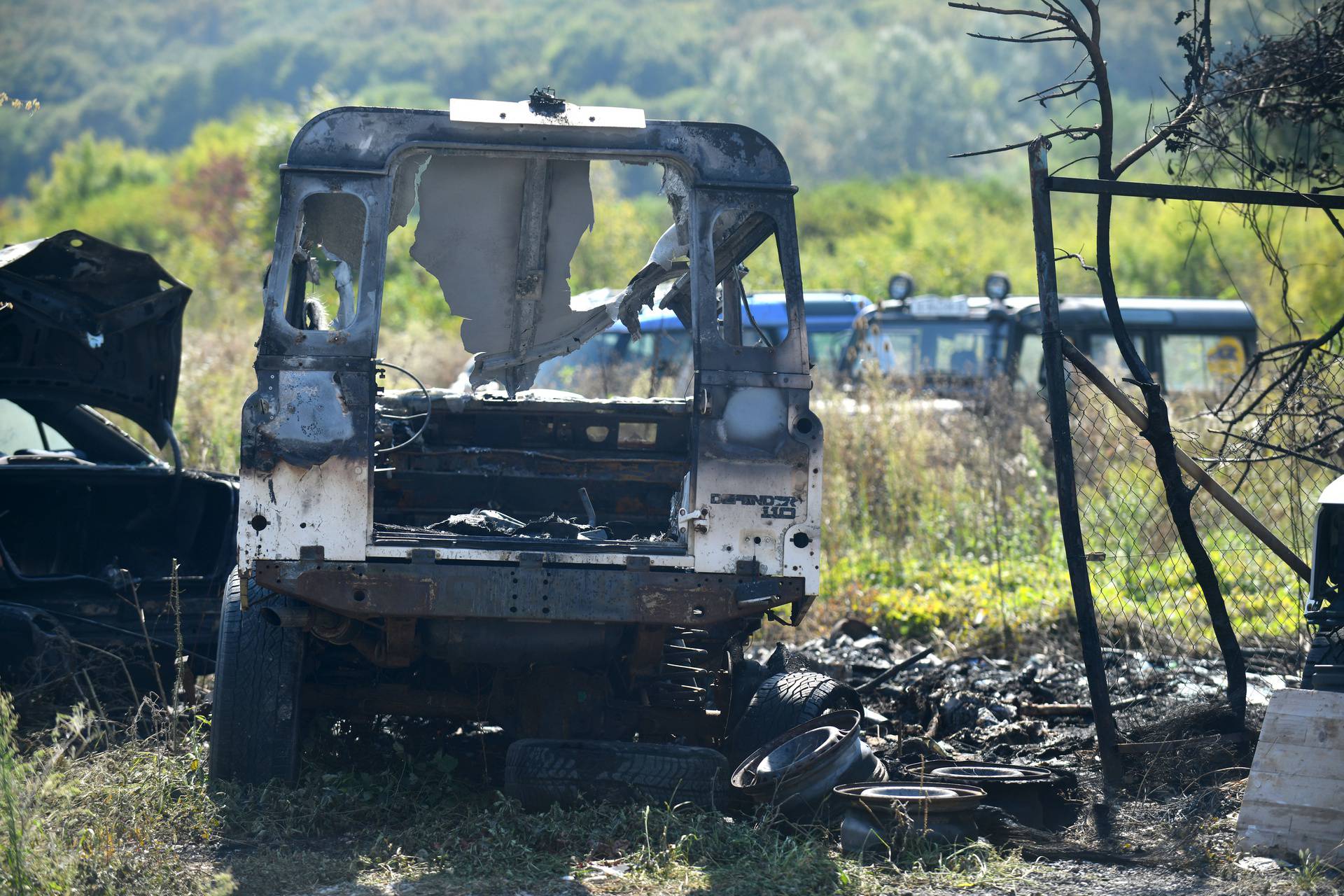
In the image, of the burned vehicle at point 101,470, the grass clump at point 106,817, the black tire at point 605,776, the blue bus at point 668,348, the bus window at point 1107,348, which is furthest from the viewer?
the bus window at point 1107,348

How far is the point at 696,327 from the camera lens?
17.0 feet

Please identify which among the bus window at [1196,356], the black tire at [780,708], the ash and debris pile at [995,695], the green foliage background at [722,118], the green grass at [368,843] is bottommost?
the green grass at [368,843]

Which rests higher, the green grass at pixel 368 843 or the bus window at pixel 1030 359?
the bus window at pixel 1030 359

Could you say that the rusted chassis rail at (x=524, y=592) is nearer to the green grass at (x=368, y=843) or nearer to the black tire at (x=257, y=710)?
the black tire at (x=257, y=710)

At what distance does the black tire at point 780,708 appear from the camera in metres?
5.67

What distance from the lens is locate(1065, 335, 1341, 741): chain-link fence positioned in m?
6.38

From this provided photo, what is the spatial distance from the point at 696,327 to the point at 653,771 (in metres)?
1.63

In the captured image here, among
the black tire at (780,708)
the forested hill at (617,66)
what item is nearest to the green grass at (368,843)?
the black tire at (780,708)

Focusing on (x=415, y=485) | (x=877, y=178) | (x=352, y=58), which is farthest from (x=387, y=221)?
(x=352, y=58)

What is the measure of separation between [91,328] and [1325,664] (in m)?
6.02

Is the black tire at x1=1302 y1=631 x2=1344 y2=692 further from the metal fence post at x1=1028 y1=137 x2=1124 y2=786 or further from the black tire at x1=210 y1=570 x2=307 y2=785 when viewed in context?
the black tire at x1=210 y1=570 x2=307 y2=785

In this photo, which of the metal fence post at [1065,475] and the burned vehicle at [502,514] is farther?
the metal fence post at [1065,475]

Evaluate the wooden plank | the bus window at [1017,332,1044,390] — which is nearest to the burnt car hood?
the wooden plank

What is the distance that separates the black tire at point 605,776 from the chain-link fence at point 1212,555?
1849mm
